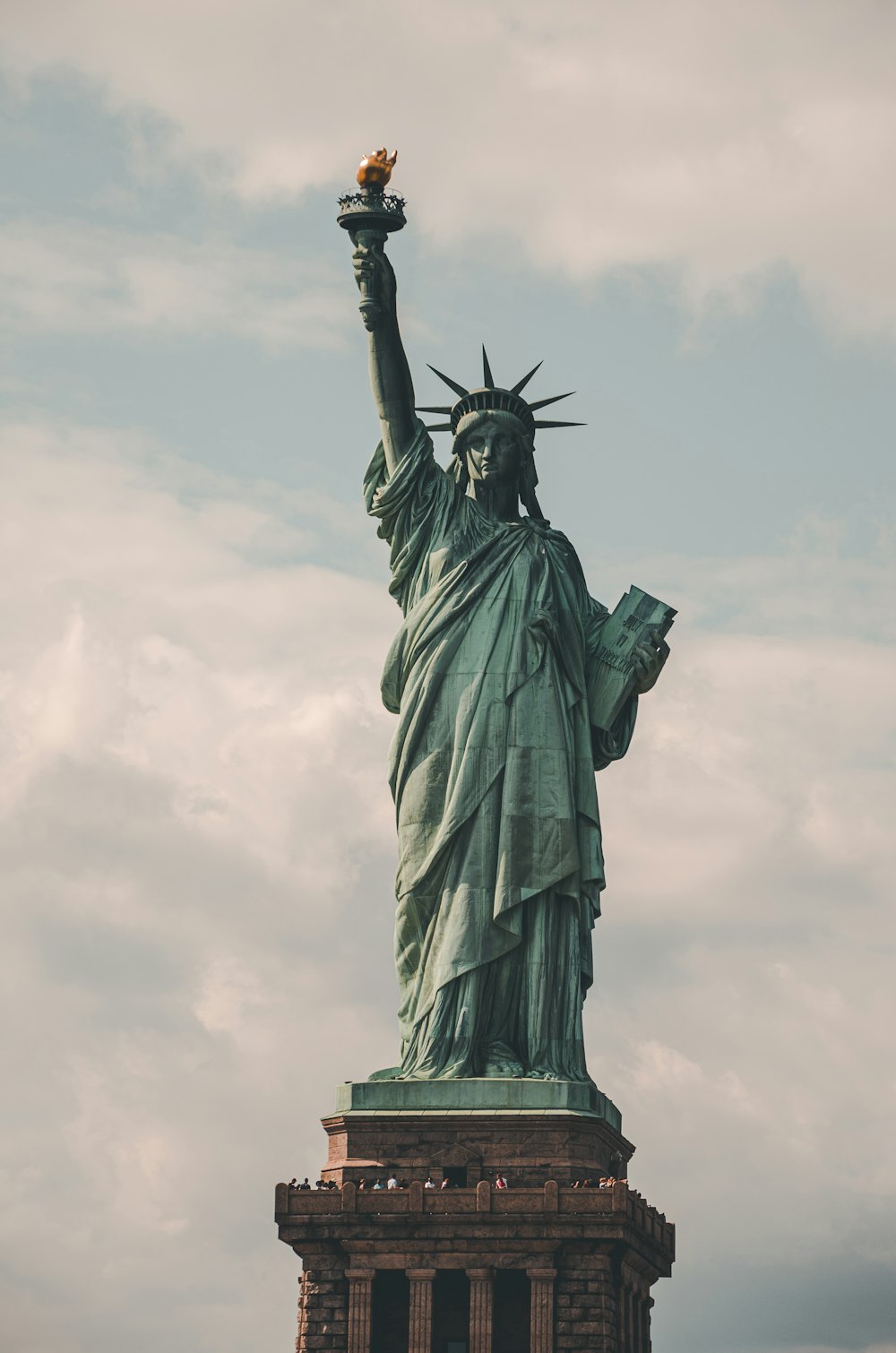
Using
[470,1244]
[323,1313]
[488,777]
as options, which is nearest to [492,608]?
[488,777]

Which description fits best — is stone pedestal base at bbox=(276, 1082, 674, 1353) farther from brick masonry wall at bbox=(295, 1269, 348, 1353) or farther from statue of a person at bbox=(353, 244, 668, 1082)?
statue of a person at bbox=(353, 244, 668, 1082)

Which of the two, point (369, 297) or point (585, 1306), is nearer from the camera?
point (585, 1306)

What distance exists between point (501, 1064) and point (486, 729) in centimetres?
493

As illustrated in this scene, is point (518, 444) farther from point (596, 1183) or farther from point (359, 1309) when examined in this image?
point (359, 1309)

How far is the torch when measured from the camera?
54.3m

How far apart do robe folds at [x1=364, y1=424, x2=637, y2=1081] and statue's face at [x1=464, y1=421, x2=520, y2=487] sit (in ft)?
1.48

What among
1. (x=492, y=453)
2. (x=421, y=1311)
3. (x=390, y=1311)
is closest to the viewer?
(x=421, y=1311)

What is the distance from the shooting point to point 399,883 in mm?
53125

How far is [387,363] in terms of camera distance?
179 feet

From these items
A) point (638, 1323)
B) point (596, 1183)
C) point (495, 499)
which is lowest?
point (638, 1323)

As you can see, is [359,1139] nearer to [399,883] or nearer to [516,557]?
[399,883]

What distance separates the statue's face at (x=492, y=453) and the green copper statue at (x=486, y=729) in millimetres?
27

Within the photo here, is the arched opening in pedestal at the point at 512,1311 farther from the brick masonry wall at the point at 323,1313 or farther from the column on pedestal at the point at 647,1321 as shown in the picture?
the column on pedestal at the point at 647,1321

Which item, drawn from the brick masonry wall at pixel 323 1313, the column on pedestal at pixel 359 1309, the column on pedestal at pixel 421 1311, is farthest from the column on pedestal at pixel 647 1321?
the brick masonry wall at pixel 323 1313
